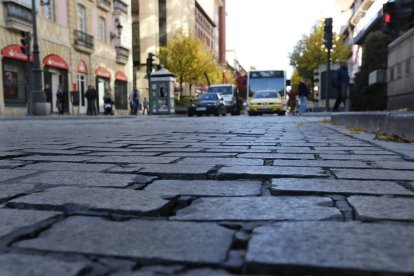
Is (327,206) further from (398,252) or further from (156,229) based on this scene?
(156,229)

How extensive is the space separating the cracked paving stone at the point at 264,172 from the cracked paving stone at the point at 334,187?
225 mm

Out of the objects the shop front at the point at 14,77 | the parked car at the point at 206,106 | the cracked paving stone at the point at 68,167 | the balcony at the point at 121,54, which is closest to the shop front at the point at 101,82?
the balcony at the point at 121,54

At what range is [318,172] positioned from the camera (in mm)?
3191

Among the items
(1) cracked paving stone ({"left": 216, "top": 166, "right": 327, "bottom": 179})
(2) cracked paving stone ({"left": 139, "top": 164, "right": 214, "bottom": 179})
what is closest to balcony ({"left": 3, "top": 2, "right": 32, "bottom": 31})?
(2) cracked paving stone ({"left": 139, "top": 164, "right": 214, "bottom": 179})

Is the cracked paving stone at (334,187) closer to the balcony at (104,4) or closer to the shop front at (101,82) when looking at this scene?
the shop front at (101,82)

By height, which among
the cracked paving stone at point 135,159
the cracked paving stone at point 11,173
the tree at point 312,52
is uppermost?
the tree at point 312,52

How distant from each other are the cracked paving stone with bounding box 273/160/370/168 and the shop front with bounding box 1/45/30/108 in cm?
2050

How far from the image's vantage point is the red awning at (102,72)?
1259 inches

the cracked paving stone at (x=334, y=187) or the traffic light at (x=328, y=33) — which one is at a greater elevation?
the traffic light at (x=328, y=33)

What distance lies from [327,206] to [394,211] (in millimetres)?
279

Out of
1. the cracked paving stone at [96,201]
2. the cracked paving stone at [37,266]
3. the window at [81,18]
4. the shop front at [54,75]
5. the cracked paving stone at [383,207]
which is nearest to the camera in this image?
the cracked paving stone at [37,266]

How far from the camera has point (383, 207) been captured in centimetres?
205

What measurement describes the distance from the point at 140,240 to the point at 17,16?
23.7 metres

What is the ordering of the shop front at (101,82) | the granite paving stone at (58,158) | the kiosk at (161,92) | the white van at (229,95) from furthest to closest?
the shop front at (101,82) < the white van at (229,95) < the kiosk at (161,92) < the granite paving stone at (58,158)
